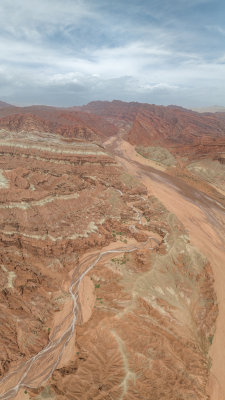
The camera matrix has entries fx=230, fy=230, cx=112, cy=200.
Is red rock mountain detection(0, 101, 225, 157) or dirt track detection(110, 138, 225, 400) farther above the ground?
red rock mountain detection(0, 101, 225, 157)

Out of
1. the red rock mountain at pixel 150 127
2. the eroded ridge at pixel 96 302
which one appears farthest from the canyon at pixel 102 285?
the red rock mountain at pixel 150 127

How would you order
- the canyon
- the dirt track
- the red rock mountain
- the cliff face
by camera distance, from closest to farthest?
the canyon < the cliff face < the dirt track < the red rock mountain

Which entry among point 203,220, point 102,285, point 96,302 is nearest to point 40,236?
point 102,285

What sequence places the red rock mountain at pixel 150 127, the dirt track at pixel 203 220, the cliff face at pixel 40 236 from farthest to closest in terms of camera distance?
the red rock mountain at pixel 150 127, the dirt track at pixel 203 220, the cliff face at pixel 40 236

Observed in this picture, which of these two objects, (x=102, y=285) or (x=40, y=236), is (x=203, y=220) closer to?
(x=102, y=285)

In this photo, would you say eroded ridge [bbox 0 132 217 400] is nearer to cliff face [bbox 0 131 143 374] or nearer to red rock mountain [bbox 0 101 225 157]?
cliff face [bbox 0 131 143 374]

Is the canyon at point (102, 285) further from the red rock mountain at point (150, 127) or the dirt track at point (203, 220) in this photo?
the red rock mountain at point (150, 127)

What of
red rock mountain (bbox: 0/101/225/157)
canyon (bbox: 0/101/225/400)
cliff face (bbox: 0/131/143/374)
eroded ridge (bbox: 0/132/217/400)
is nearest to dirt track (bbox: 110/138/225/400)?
canyon (bbox: 0/101/225/400)

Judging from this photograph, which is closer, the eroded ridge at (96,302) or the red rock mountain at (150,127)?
the eroded ridge at (96,302)

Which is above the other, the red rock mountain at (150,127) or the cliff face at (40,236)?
the red rock mountain at (150,127)
